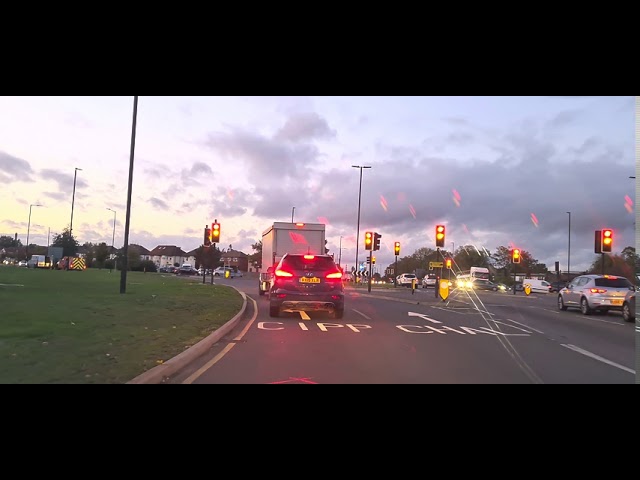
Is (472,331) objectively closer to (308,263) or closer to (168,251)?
(308,263)

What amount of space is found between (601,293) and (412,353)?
1376 centimetres

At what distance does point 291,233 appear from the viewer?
23234mm

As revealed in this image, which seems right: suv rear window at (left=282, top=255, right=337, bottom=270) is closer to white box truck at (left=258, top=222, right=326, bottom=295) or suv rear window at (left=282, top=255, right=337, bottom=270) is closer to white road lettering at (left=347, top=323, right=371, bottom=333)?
white road lettering at (left=347, top=323, right=371, bottom=333)

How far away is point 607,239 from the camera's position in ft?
90.7

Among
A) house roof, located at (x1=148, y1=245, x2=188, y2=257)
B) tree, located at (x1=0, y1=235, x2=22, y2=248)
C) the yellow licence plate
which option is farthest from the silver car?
tree, located at (x1=0, y1=235, x2=22, y2=248)

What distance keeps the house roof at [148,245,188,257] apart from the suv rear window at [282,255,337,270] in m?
145

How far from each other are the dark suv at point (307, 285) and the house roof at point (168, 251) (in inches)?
5724

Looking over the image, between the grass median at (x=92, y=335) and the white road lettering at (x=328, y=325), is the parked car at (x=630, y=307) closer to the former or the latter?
the white road lettering at (x=328, y=325)
